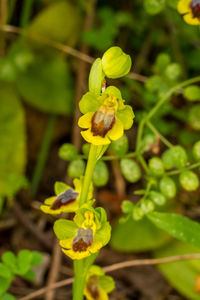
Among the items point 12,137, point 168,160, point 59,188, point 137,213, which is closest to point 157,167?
point 168,160

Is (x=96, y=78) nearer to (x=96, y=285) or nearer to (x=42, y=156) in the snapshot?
(x=96, y=285)

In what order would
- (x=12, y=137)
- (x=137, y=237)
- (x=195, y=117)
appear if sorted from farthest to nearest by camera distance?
(x=12, y=137)
(x=137, y=237)
(x=195, y=117)

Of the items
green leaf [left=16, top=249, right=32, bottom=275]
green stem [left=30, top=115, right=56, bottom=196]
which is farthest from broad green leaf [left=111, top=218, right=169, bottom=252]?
green leaf [left=16, top=249, right=32, bottom=275]

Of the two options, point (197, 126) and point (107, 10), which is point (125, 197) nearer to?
point (197, 126)

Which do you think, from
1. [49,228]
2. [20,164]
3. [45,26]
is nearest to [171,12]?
[45,26]

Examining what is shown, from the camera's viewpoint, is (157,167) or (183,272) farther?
(183,272)

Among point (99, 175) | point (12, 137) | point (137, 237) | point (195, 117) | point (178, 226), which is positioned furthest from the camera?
point (12, 137)

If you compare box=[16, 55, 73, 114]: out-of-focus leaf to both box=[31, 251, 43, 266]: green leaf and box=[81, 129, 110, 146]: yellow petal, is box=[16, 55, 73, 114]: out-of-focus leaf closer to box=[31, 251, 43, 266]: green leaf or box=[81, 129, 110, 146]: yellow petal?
box=[31, 251, 43, 266]: green leaf

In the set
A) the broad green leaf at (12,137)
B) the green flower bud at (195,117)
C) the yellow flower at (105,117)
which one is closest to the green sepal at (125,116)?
the yellow flower at (105,117)
